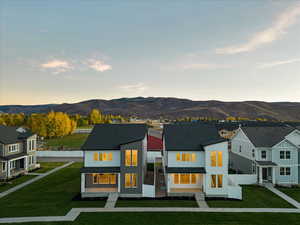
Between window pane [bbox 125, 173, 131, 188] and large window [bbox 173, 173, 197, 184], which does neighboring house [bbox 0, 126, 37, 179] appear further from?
large window [bbox 173, 173, 197, 184]

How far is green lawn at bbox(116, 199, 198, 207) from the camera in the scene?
1964 centimetres

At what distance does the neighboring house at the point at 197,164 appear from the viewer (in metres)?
22.1

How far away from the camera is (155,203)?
2019 centimetres

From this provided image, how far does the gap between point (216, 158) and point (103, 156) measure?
44.9 feet

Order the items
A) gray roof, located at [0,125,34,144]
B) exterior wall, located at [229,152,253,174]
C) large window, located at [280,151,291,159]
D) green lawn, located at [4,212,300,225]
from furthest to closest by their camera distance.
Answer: gray roof, located at [0,125,34,144], exterior wall, located at [229,152,253,174], large window, located at [280,151,291,159], green lawn, located at [4,212,300,225]

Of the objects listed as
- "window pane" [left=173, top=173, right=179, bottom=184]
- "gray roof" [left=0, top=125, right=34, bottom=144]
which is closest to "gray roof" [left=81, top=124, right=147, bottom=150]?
"window pane" [left=173, top=173, right=179, bottom=184]

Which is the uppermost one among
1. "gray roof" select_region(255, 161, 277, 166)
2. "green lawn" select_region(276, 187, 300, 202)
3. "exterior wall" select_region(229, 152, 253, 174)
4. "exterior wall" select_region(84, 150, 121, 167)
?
"exterior wall" select_region(84, 150, 121, 167)

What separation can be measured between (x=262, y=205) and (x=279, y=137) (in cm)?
1363

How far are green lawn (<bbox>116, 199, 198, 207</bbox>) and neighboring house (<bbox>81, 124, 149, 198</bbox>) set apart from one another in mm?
1112

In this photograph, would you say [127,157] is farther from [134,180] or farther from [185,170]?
[185,170]

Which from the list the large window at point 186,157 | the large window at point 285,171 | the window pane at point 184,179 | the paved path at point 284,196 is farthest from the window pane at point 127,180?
the large window at point 285,171

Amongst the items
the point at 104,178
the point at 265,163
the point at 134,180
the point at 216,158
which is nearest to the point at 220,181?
the point at 216,158

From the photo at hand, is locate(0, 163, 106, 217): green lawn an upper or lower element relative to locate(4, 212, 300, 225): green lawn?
lower

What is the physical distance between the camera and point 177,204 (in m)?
19.9
